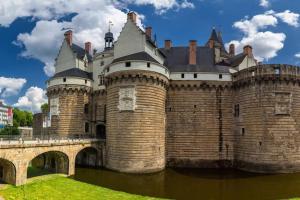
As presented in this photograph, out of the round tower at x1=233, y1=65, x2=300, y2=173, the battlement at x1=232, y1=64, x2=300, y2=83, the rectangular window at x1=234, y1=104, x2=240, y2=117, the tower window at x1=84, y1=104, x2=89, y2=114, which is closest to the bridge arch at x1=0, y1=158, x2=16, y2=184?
the tower window at x1=84, y1=104, x2=89, y2=114

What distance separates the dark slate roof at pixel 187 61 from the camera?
35438 mm

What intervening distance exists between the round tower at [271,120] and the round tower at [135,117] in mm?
10272

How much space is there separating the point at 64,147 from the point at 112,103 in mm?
7186

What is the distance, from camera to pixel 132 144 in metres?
29.0

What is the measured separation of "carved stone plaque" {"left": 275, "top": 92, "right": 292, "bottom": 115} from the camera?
30.8m

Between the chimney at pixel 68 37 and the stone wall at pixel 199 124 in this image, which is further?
the chimney at pixel 68 37

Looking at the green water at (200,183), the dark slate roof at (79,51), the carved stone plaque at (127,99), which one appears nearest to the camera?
the green water at (200,183)

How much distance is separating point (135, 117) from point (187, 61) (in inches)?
484

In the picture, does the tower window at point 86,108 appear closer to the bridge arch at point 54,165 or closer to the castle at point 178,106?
the castle at point 178,106

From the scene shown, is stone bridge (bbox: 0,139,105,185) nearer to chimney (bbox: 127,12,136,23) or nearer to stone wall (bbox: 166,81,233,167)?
stone wall (bbox: 166,81,233,167)

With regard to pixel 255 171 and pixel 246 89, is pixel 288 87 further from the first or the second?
pixel 255 171

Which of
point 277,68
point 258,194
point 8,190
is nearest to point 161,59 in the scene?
point 277,68

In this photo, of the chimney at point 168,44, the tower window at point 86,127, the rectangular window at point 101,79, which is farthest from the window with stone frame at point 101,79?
the chimney at point 168,44

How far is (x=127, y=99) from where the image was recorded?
29.9 meters
